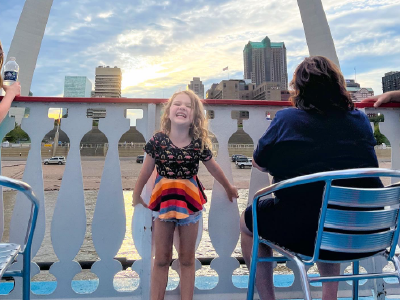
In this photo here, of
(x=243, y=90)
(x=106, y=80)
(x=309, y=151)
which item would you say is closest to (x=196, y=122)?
(x=309, y=151)

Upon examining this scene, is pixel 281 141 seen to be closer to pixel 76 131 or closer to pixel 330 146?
pixel 330 146

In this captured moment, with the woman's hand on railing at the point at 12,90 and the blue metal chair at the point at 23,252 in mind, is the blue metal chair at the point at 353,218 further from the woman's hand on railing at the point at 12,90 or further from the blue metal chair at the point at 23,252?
the woman's hand on railing at the point at 12,90

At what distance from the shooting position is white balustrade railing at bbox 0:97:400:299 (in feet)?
4.76

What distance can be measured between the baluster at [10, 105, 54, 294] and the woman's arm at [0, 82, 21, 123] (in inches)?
4.4

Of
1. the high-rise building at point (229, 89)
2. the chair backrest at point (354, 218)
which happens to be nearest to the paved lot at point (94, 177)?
the chair backrest at point (354, 218)

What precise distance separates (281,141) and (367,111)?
41.1 inches

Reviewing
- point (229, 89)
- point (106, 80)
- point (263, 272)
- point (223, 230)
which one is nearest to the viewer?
point (263, 272)

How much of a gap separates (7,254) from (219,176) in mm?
943

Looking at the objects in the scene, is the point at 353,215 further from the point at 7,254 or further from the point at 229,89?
the point at 229,89

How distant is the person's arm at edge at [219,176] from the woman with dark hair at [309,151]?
0.83ft

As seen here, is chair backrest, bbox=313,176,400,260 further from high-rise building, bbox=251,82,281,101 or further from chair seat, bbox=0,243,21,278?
high-rise building, bbox=251,82,281,101

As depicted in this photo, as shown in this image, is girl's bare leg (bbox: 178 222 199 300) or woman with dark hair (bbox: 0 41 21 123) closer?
girl's bare leg (bbox: 178 222 199 300)

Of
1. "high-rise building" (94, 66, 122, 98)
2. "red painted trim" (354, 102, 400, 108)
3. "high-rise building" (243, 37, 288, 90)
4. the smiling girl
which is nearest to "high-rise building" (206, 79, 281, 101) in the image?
"high-rise building" (94, 66, 122, 98)

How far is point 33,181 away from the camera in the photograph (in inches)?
57.4
